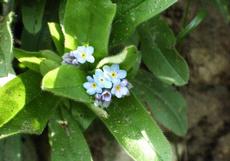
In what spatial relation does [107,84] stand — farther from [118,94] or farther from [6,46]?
[6,46]

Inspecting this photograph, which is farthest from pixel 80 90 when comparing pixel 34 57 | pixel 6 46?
pixel 6 46

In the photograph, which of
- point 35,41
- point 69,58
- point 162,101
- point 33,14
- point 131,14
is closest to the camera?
point 69,58

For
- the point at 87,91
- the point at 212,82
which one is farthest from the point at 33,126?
the point at 212,82

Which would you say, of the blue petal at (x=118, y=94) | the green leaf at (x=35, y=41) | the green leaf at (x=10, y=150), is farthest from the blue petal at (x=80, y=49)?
the green leaf at (x=10, y=150)

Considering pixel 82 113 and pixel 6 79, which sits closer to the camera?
pixel 6 79

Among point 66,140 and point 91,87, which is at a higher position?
point 91,87

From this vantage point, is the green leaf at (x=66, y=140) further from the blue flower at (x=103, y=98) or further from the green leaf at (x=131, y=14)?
the green leaf at (x=131, y=14)
